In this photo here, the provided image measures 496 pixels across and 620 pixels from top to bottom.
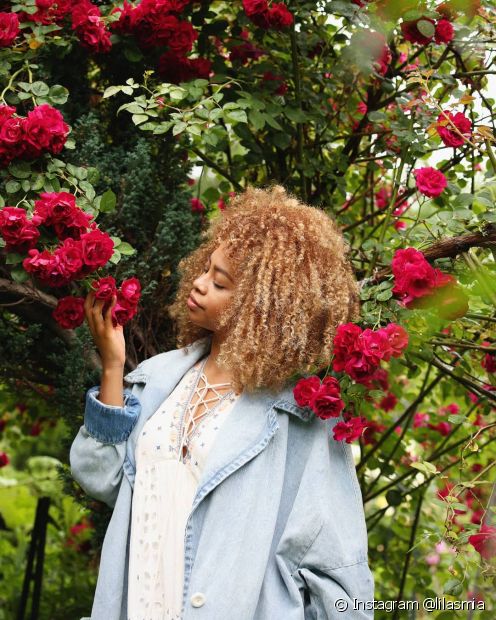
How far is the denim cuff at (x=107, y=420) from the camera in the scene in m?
1.74

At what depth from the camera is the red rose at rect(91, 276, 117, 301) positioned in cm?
169

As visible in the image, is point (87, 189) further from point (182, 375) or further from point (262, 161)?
point (262, 161)

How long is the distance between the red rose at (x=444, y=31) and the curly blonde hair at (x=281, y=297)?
64 centimetres

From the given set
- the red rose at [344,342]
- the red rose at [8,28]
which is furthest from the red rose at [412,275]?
the red rose at [8,28]

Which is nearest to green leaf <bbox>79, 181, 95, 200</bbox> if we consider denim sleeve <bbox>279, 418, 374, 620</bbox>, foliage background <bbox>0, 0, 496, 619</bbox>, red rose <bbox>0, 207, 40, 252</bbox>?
foliage background <bbox>0, 0, 496, 619</bbox>

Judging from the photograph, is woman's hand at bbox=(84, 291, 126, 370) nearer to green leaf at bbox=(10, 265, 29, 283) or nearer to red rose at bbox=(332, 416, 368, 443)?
green leaf at bbox=(10, 265, 29, 283)

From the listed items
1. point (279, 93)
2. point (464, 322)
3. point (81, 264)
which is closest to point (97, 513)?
point (81, 264)

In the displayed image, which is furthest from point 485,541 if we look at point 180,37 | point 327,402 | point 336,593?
point 180,37

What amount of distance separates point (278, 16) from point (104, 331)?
3.21 ft

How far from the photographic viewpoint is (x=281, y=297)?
1708mm

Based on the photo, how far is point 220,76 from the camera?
2318 mm

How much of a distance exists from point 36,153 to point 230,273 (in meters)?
0.52

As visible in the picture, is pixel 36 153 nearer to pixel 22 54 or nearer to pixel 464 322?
pixel 22 54

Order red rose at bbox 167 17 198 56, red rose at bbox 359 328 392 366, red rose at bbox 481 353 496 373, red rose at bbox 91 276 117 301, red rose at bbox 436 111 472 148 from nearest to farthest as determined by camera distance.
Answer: red rose at bbox 359 328 392 366 → red rose at bbox 91 276 117 301 → red rose at bbox 436 111 472 148 → red rose at bbox 167 17 198 56 → red rose at bbox 481 353 496 373
